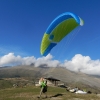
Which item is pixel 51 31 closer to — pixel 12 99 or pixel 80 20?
pixel 80 20

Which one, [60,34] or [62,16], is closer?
[62,16]

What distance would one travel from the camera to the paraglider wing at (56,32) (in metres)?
27.6

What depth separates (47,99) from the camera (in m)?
25.5

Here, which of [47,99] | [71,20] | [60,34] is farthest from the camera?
[60,34]

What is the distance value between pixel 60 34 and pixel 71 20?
2.89 m

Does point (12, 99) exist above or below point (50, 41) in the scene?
below

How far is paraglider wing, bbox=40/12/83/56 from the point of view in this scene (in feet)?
90.7

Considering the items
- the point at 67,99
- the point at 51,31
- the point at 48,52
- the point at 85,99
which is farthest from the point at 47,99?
the point at 51,31

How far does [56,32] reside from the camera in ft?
95.6

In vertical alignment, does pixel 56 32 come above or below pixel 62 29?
below

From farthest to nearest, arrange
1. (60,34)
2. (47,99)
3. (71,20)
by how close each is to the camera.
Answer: (60,34)
(71,20)
(47,99)

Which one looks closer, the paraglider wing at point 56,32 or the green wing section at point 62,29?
the paraglider wing at point 56,32

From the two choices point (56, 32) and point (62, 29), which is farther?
point (56, 32)

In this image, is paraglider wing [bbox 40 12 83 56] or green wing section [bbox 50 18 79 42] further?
green wing section [bbox 50 18 79 42]
